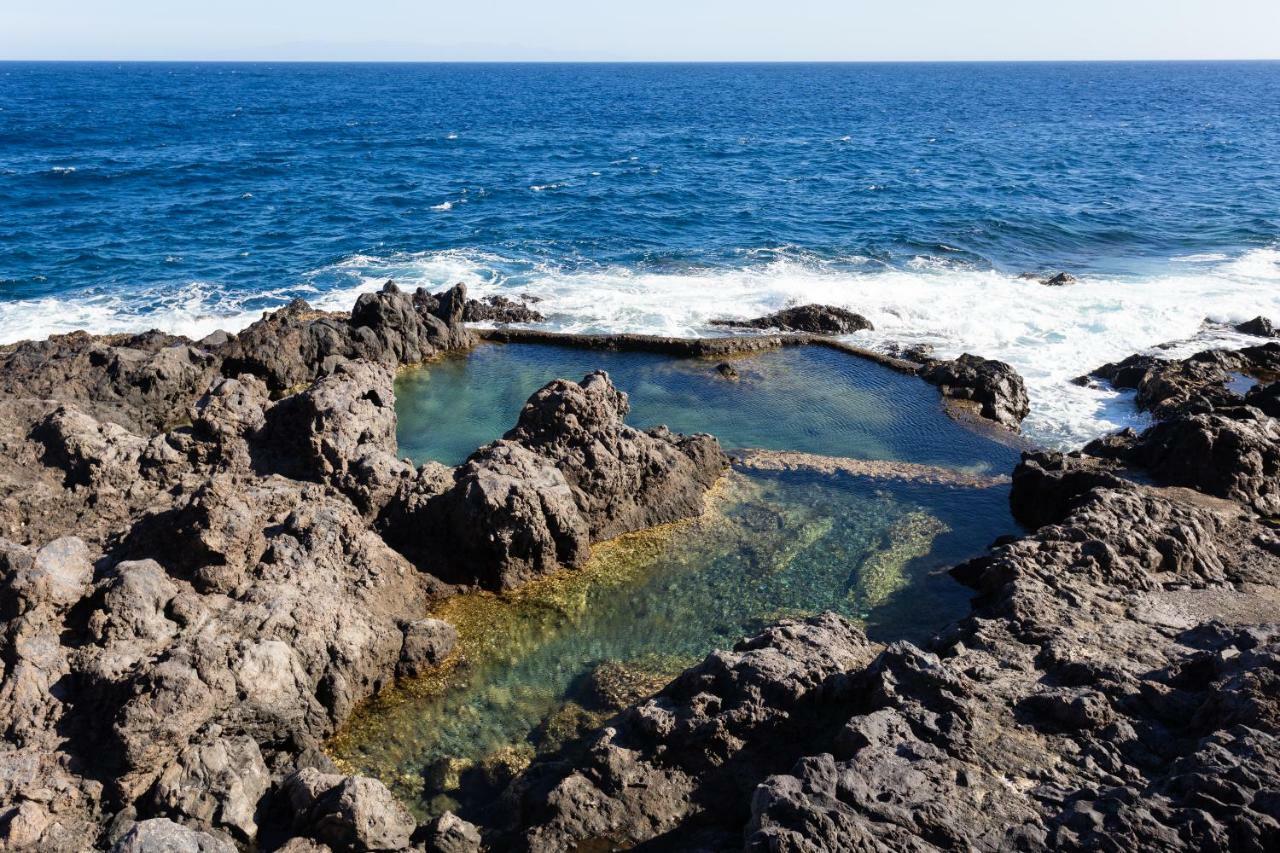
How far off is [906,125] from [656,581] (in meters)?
105

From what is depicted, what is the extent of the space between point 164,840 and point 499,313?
91.3ft

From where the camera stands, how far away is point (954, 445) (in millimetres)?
25719

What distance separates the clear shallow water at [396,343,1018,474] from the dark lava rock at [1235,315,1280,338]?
16.2 meters

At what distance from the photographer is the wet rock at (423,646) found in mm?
16094

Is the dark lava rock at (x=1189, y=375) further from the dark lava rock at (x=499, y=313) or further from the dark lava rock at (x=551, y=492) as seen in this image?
the dark lava rock at (x=499, y=313)

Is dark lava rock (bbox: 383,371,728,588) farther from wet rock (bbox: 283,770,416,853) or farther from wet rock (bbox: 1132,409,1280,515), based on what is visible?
wet rock (bbox: 1132,409,1280,515)

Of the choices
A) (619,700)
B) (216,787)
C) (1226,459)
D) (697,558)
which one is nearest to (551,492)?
(697,558)

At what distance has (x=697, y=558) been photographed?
Result: 1977 centimetres

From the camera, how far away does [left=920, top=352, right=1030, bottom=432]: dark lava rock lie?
27.6 m

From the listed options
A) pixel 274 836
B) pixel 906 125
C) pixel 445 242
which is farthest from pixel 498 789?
pixel 906 125

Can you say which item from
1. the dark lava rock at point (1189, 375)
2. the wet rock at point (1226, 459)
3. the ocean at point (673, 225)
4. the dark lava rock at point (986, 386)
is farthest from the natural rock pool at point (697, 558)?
the dark lava rock at point (1189, 375)

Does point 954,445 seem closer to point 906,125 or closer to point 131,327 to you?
point 131,327

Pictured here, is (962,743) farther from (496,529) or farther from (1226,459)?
(1226,459)

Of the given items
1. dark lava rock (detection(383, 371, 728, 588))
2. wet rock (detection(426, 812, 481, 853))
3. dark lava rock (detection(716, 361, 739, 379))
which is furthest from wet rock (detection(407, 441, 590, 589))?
dark lava rock (detection(716, 361, 739, 379))
